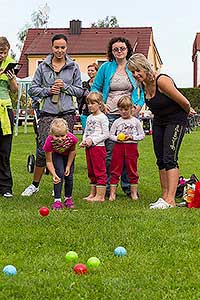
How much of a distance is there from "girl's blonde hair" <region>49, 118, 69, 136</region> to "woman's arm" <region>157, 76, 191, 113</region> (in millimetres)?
1111

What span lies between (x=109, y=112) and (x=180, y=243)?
3.08 meters

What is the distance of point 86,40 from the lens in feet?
146

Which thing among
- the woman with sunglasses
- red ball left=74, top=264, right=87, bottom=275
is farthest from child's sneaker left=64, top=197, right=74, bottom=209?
red ball left=74, top=264, right=87, bottom=275

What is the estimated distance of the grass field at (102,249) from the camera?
13.1ft

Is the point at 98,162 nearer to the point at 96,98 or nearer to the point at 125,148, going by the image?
the point at 125,148

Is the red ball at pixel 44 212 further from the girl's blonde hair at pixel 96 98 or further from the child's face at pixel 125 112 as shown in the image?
the child's face at pixel 125 112

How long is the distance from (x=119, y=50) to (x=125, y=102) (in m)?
0.66

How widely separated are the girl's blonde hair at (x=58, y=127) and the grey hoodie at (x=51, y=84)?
569 mm

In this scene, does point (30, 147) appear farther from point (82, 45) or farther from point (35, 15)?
point (35, 15)

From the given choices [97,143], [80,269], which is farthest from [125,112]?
[80,269]

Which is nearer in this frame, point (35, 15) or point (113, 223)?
point (113, 223)

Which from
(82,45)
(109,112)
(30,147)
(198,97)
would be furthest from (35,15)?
(109,112)

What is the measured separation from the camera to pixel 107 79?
25.5 feet

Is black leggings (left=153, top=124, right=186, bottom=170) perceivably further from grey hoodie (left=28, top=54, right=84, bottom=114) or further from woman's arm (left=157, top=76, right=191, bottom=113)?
grey hoodie (left=28, top=54, right=84, bottom=114)
